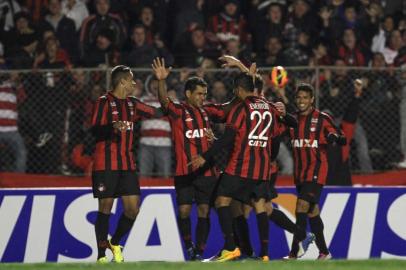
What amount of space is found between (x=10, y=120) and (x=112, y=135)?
4010 mm

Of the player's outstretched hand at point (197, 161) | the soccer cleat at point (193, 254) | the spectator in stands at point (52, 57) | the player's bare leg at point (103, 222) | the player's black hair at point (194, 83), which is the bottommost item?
the soccer cleat at point (193, 254)

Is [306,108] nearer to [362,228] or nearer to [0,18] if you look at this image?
[362,228]

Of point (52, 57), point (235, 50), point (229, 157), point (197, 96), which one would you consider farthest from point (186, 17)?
point (229, 157)

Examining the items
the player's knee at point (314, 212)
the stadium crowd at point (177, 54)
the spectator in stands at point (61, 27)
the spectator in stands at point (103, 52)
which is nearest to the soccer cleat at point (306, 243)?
the player's knee at point (314, 212)

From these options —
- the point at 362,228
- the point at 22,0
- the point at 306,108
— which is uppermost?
the point at 22,0

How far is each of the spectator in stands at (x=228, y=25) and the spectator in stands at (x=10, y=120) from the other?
3.58 m

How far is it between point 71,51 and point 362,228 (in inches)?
209

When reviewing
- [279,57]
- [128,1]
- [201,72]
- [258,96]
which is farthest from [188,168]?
[128,1]

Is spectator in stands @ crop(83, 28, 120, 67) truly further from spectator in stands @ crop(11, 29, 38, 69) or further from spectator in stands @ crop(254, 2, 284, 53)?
spectator in stands @ crop(254, 2, 284, 53)

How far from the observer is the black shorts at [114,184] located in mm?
13648

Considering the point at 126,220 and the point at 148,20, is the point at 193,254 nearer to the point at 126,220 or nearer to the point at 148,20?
the point at 126,220

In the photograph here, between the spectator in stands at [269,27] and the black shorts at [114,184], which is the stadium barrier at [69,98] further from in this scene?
the black shorts at [114,184]

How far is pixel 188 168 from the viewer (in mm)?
14133

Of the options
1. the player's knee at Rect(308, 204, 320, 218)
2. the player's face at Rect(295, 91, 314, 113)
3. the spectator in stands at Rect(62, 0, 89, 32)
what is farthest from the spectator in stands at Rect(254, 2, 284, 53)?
the player's knee at Rect(308, 204, 320, 218)
